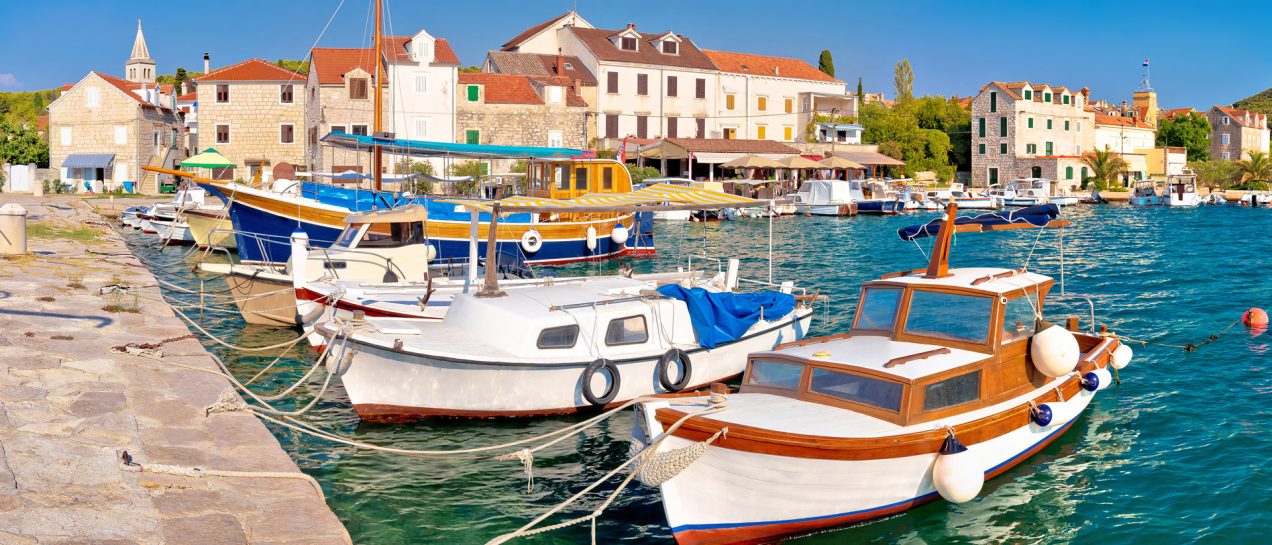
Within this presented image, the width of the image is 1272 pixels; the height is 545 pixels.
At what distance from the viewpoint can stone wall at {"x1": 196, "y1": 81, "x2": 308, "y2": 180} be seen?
66.8m

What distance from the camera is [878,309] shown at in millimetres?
13648

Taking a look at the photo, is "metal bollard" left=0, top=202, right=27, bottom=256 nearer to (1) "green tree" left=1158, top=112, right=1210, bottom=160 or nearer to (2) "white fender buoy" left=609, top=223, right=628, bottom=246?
(2) "white fender buoy" left=609, top=223, right=628, bottom=246

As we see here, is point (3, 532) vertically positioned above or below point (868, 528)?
above

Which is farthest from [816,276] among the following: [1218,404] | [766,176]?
[766,176]

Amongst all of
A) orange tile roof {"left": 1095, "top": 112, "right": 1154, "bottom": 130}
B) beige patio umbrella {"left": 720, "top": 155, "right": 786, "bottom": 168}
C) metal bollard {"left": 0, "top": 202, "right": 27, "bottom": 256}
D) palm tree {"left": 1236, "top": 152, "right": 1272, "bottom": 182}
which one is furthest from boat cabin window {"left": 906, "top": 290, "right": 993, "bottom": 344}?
orange tile roof {"left": 1095, "top": 112, "right": 1154, "bottom": 130}

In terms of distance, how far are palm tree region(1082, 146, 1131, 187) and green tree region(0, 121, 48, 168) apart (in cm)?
8598

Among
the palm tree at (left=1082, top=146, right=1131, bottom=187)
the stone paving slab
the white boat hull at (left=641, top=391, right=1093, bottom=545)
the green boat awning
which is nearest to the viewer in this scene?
the stone paving slab

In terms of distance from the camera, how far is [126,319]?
1852 cm

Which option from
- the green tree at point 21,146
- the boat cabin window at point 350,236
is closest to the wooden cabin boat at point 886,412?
the boat cabin window at point 350,236

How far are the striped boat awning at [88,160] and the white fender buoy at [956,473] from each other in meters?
70.6

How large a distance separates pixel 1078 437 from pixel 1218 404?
3.39 meters

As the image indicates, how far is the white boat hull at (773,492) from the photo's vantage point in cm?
1022

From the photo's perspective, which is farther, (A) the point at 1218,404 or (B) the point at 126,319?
(B) the point at 126,319

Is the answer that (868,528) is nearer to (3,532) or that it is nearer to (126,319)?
(3,532)
